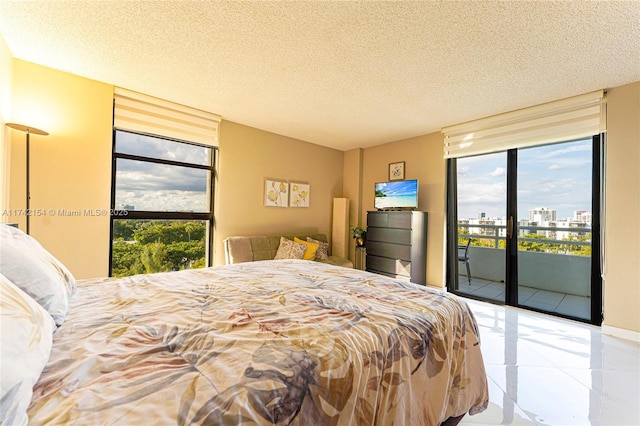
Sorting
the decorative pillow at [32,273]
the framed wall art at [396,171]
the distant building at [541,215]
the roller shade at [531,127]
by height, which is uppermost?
the roller shade at [531,127]

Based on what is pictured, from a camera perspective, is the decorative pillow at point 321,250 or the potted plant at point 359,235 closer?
the decorative pillow at point 321,250

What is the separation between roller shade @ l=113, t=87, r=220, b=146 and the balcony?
389cm

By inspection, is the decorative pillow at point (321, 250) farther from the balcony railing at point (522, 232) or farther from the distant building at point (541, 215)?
the distant building at point (541, 215)

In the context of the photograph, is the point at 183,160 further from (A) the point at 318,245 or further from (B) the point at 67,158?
(A) the point at 318,245

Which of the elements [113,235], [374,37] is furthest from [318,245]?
[374,37]

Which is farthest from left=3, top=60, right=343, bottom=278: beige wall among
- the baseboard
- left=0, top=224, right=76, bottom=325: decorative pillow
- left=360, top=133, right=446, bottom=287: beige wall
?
the baseboard

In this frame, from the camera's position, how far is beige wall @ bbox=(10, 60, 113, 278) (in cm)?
254

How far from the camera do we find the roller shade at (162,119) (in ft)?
10.1

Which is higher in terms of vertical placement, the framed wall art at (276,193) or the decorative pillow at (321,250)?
the framed wall art at (276,193)

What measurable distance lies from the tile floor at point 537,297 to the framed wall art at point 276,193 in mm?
3016

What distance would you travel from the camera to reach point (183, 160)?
369 centimetres

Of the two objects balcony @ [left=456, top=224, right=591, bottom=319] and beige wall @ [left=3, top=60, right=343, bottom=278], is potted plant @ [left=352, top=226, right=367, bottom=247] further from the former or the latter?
beige wall @ [left=3, top=60, right=343, bottom=278]

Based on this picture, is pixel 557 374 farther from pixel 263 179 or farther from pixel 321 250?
pixel 263 179

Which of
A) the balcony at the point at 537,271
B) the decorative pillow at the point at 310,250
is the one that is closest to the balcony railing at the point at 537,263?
the balcony at the point at 537,271
